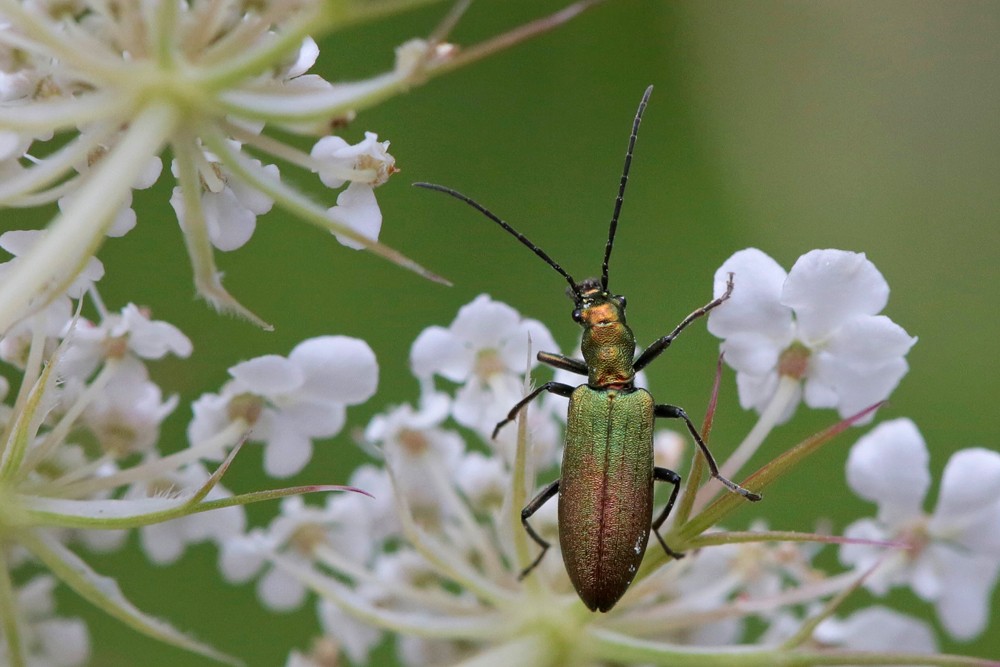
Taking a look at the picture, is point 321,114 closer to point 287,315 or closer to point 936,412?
point 287,315

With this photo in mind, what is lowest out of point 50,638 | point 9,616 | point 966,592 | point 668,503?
point 9,616

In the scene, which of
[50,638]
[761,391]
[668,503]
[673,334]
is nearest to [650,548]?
[668,503]

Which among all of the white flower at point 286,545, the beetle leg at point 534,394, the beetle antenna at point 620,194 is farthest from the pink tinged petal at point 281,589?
the beetle antenna at point 620,194

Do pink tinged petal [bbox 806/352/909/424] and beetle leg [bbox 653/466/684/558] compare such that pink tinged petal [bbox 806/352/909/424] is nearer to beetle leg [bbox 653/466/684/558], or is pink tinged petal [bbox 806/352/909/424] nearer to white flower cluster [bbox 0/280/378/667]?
beetle leg [bbox 653/466/684/558]

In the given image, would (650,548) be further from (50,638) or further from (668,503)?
(50,638)

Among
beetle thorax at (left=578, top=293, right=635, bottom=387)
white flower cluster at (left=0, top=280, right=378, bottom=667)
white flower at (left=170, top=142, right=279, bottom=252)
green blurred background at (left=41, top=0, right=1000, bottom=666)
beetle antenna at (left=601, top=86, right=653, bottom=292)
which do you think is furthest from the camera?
green blurred background at (left=41, top=0, right=1000, bottom=666)

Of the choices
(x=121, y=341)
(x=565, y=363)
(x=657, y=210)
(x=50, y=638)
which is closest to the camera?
(x=121, y=341)

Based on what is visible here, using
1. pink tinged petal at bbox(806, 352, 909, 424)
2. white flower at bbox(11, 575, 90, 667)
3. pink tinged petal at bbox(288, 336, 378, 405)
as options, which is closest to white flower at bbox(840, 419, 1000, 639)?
pink tinged petal at bbox(806, 352, 909, 424)
